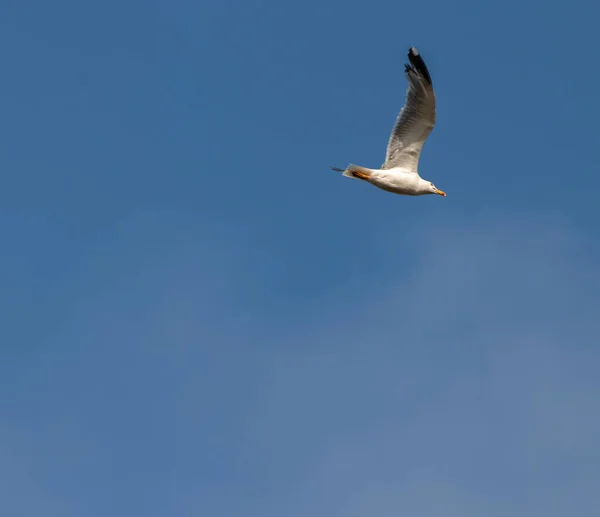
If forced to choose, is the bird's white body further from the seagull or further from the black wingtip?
the black wingtip

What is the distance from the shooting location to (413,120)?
4547 centimetres

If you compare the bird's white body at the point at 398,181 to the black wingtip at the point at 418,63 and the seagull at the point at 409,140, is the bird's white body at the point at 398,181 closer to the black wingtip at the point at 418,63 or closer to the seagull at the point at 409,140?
the seagull at the point at 409,140

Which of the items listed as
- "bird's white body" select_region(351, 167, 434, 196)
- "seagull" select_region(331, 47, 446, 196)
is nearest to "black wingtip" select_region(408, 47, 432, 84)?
"seagull" select_region(331, 47, 446, 196)

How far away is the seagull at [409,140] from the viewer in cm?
4466

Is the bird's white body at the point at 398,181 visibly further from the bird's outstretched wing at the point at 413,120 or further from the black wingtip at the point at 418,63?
the black wingtip at the point at 418,63

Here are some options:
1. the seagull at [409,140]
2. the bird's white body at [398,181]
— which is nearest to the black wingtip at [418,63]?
the seagull at [409,140]

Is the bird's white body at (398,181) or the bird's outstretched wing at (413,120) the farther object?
the bird's white body at (398,181)

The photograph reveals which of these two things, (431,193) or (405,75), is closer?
(405,75)

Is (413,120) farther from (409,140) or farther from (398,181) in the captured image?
(398,181)

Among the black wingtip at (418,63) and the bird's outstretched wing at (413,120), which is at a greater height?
the black wingtip at (418,63)

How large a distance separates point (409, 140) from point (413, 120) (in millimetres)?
655

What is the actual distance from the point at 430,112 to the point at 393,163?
1.77 metres

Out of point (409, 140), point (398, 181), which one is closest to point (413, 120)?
point (409, 140)

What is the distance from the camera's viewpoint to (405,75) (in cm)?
4462
